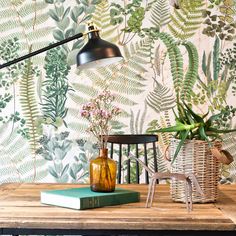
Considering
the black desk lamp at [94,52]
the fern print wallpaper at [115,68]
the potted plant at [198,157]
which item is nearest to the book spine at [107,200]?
the potted plant at [198,157]

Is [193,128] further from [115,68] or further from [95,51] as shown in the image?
[115,68]

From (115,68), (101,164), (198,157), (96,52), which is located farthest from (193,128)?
(115,68)

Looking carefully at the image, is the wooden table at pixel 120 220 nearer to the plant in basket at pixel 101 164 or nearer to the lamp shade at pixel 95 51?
the plant in basket at pixel 101 164

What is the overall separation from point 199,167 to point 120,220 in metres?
0.44

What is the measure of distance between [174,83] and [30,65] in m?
0.89

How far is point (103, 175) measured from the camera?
1.84 meters

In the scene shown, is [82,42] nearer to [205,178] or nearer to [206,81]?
[206,81]

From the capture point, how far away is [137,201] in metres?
1.82

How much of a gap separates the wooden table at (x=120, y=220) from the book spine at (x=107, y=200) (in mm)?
25

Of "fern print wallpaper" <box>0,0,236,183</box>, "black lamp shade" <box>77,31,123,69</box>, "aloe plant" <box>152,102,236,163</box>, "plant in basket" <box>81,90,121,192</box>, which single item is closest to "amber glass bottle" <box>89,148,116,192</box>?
"plant in basket" <box>81,90,121,192</box>

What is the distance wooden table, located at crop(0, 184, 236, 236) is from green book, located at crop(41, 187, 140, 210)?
0.09ft

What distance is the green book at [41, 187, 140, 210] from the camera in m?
1.66

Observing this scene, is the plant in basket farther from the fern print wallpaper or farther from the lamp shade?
the fern print wallpaper

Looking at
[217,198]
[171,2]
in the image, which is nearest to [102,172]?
[217,198]
